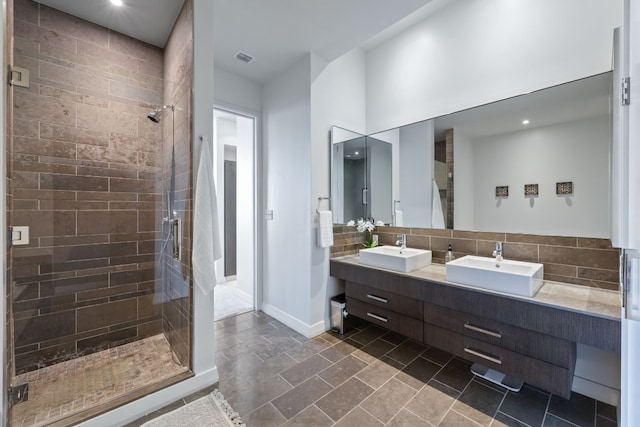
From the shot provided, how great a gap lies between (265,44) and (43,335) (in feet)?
9.65

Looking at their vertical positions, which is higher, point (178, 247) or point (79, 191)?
point (79, 191)

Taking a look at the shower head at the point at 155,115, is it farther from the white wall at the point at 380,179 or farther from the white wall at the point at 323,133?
the white wall at the point at 380,179

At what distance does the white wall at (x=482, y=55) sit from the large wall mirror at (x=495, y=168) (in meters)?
0.14

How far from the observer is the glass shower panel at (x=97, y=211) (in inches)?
75.3

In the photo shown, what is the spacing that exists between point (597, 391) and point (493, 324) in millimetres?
804

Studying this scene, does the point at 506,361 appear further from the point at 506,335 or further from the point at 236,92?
the point at 236,92

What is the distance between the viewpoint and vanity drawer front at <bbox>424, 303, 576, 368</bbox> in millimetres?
1473

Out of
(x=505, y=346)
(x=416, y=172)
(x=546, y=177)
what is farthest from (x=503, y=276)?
(x=416, y=172)

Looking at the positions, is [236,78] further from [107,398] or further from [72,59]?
[107,398]

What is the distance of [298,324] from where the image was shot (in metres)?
2.69

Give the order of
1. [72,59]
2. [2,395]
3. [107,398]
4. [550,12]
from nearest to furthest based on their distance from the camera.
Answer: [2,395]
[107,398]
[550,12]
[72,59]

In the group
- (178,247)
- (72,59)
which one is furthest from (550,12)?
(72,59)

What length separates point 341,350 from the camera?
2346 millimetres

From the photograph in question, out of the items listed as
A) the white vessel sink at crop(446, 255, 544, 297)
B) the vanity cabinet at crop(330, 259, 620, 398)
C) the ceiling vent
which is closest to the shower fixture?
the ceiling vent
